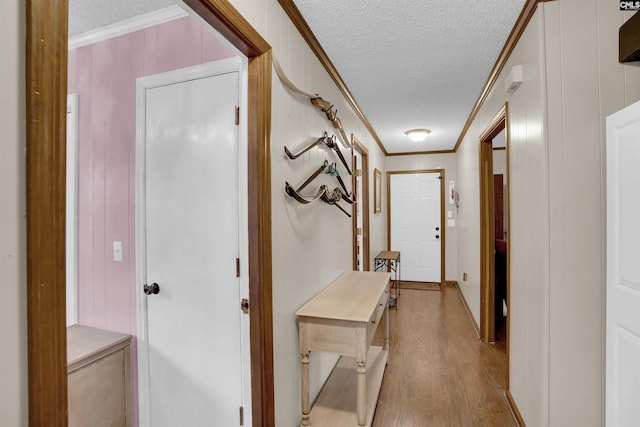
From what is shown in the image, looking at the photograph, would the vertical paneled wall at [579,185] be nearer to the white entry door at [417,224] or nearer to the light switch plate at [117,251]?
the light switch plate at [117,251]

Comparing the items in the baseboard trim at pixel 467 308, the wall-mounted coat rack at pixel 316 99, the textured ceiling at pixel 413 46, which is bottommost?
the baseboard trim at pixel 467 308

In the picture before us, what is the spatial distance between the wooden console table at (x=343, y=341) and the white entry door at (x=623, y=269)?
109 centimetres

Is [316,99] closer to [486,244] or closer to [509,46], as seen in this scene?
[509,46]

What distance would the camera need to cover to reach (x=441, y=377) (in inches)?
100

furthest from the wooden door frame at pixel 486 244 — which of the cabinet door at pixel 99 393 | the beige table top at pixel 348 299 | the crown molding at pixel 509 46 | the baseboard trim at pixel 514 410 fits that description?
the cabinet door at pixel 99 393

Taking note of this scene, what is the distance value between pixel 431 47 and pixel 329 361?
2425mm

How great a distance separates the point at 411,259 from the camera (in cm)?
588

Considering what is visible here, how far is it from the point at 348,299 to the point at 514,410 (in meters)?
1.35

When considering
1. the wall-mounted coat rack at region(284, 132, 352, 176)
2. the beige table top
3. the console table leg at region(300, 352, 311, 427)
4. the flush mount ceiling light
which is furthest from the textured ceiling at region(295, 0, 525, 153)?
the console table leg at region(300, 352, 311, 427)

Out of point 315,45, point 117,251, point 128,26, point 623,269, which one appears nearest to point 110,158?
point 117,251

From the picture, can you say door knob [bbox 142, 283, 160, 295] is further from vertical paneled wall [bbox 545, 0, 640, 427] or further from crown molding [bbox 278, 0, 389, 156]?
vertical paneled wall [bbox 545, 0, 640, 427]

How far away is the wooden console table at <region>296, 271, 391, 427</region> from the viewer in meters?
1.66

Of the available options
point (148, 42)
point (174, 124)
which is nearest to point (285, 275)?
point (174, 124)

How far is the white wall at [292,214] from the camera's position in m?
1.54
